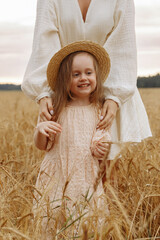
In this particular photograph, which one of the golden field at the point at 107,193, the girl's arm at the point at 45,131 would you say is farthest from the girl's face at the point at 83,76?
the golden field at the point at 107,193

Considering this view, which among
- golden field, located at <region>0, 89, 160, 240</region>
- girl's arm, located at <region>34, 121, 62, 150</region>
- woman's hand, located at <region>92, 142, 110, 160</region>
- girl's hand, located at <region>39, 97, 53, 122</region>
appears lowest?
golden field, located at <region>0, 89, 160, 240</region>

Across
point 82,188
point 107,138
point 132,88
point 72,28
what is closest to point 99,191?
point 82,188

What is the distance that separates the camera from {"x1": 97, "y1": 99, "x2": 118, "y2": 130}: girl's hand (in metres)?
1.61

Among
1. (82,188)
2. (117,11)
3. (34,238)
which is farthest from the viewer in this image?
(117,11)

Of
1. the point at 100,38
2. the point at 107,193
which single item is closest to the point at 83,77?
the point at 100,38

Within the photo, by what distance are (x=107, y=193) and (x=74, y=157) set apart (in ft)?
0.92

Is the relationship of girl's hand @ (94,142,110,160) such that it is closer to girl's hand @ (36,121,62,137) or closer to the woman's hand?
the woman's hand

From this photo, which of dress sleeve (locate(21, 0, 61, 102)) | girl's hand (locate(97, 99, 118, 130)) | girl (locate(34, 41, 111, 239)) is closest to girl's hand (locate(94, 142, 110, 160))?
girl (locate(34, 41, 111, 239))

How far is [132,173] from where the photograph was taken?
181 centimetres

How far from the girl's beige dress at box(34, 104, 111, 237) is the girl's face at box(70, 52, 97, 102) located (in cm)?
10

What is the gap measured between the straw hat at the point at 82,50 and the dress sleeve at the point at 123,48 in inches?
3.2

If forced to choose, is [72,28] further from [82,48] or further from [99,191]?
[99,191]

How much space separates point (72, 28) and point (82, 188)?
0.85m

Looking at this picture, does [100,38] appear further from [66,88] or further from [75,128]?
[75,128]
